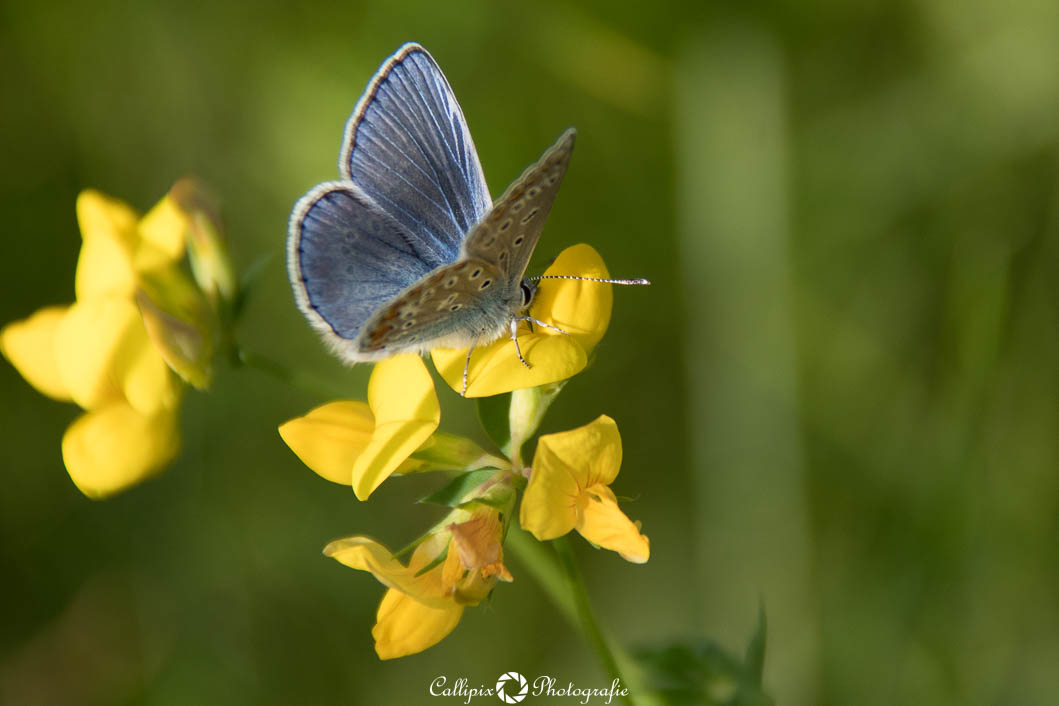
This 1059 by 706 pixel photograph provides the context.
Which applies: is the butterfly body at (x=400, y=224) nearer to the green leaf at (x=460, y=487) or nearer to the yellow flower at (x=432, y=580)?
the green leaf at (x=460, y=487)

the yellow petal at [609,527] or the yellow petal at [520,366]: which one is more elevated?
the yellow petal at [520,366]

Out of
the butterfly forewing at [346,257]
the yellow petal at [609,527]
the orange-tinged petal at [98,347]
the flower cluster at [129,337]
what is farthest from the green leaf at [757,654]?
the orange-tinged petal at [98,347]

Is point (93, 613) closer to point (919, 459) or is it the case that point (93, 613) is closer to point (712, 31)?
point (919, 459)

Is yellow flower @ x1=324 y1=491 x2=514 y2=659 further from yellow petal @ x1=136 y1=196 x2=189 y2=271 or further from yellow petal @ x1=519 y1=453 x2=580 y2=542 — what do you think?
yellow petal @ x1=136 y1=196 x2=189 y2=271

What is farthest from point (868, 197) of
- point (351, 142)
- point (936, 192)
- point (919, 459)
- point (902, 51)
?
point (351, 142)

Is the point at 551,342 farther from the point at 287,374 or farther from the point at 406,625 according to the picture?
the point at 287,374

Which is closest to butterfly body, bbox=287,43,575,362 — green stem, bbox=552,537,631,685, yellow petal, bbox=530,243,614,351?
yellow petal, bbox=530,243,614,351

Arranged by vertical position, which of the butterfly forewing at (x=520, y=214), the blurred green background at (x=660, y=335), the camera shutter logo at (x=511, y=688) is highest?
the butterfly forewing at (x=520, y=214)
